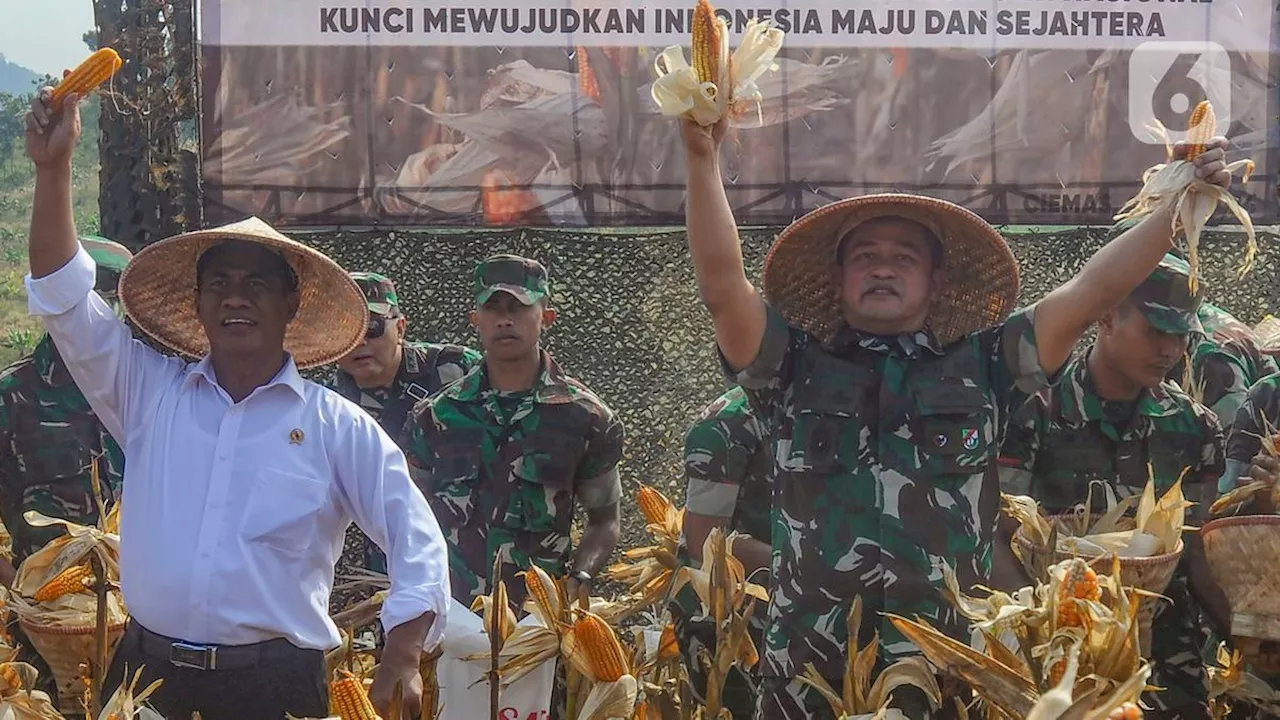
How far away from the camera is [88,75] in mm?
2650

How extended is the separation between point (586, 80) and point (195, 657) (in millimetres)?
3807

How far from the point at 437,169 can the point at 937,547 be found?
12.1ft

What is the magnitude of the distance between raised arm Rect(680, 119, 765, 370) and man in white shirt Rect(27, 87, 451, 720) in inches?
28.2

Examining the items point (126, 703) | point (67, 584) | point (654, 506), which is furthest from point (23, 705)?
point (654, 506)

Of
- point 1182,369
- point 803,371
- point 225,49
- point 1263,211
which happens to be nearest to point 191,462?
point 803,371

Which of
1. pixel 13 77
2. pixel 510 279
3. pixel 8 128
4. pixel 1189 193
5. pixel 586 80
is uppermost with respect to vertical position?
pixel 13 77

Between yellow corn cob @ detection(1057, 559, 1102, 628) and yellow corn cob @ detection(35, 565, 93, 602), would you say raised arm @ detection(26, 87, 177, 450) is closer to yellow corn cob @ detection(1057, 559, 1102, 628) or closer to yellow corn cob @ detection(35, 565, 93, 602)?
yellow corn cob @ detection(35, 565, 93, 602)

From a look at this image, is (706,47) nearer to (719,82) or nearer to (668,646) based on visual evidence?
(719,82)

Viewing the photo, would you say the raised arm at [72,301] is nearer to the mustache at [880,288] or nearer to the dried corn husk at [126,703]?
the dried corn husk at [126,703]

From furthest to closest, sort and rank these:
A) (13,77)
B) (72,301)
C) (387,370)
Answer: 1. (13,77)
2. (387,370)
3. (72,301)

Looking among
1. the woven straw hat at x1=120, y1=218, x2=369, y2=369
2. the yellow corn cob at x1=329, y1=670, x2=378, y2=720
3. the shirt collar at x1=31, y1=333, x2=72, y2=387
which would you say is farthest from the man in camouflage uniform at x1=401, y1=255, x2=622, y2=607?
the yellow corn cob at x1=329, y1=670, x2=378, y2=720

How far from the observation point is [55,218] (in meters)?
2.73

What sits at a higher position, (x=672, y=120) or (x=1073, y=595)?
(x=672, y=120)

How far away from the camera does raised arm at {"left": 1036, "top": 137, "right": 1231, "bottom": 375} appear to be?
2697mm
